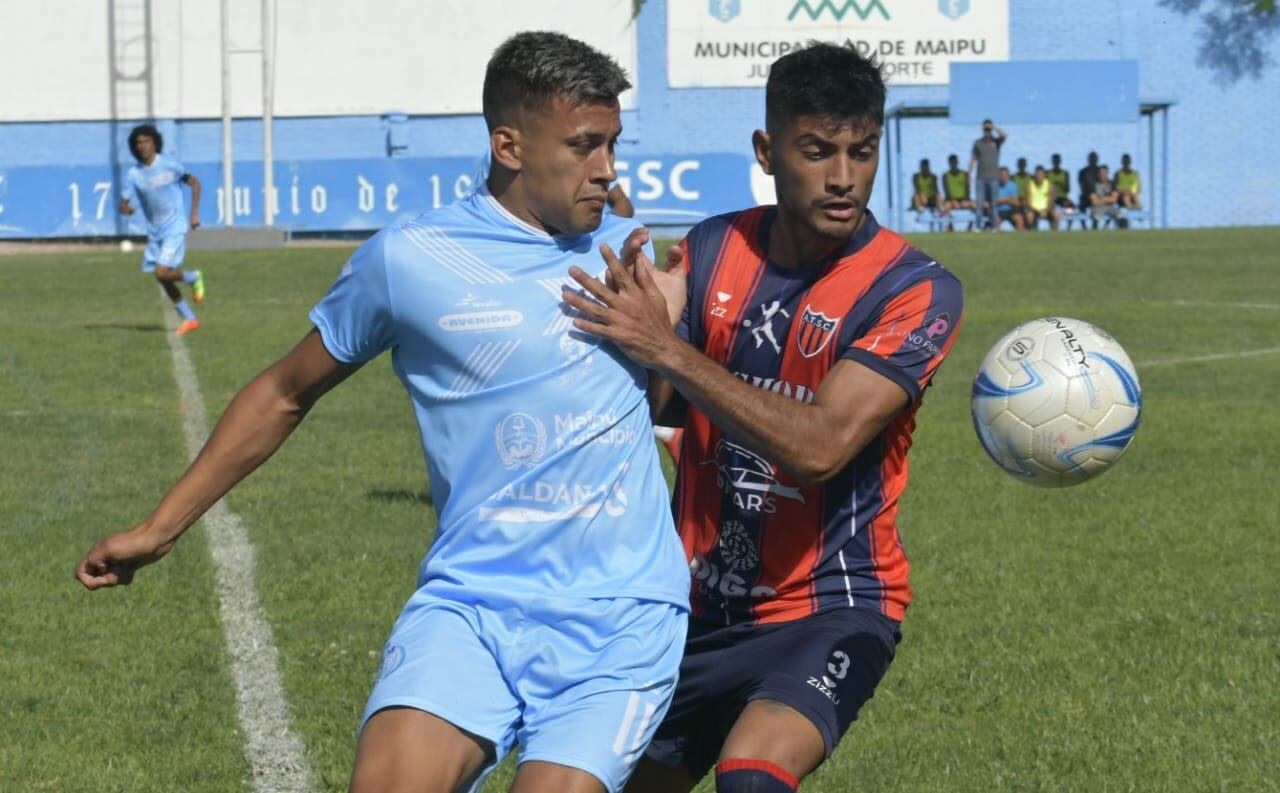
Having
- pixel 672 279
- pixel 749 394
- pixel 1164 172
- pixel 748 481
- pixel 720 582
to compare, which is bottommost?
pixel 720 582

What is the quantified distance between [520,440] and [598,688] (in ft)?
1.58

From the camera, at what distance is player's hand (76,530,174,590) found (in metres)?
3.68

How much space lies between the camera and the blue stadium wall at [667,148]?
37469 millimetres

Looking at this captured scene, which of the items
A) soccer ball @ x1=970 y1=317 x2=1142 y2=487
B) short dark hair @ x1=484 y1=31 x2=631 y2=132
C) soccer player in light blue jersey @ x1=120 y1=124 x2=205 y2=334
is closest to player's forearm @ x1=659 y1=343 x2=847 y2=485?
short dark hair @ x1=484 y1=31 x2=631 y2=132

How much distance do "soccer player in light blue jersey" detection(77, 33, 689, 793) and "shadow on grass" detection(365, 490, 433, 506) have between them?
5.80 meters

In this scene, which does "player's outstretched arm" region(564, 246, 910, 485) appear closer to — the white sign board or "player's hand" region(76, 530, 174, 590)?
"player's hand" region(76, 530, 174, 590)

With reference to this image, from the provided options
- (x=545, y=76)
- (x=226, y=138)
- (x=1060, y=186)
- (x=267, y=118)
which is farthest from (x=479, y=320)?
(x=1060, y=186)

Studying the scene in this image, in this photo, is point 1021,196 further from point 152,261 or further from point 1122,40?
point 152,261

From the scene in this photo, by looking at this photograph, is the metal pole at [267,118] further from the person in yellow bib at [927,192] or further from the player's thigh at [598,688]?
the player's thigh at [598,688]

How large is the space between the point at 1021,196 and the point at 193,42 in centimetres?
1790

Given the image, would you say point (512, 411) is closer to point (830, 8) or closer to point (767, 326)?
point (767, 326)

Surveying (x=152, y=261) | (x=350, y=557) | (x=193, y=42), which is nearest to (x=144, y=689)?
(x=350, y=557)

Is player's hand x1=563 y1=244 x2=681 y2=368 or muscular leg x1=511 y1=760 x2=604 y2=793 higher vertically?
player's hand x1=563 y1=244 x2=681 y2=368

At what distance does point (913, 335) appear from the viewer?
3.95 meters
